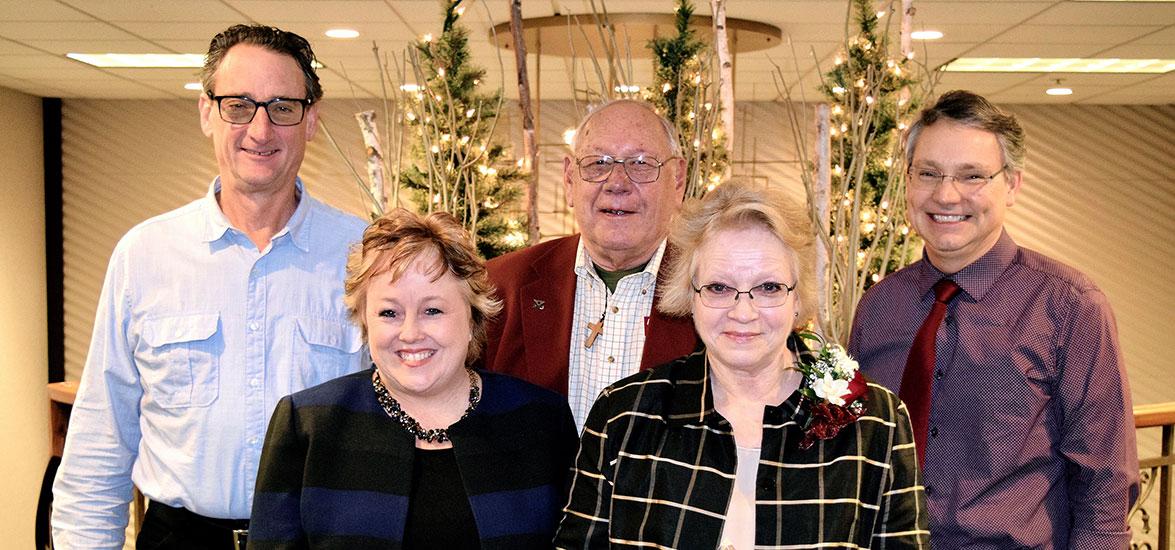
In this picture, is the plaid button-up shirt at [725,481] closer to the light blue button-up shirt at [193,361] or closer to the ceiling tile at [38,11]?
the light blue button-up shirt at [193,361]

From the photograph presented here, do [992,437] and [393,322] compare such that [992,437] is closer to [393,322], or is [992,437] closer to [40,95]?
[393,322]

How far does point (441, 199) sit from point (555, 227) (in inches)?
269

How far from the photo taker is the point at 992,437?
224cm

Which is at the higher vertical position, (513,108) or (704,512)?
(513,108)

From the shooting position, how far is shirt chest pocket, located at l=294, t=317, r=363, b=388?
220 cm

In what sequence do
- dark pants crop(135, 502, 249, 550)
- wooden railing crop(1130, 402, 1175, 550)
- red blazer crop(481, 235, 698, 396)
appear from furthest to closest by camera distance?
wooden railing crop(1130, 402, 1175, 550) < red blazer crop(481, 235, 698, 396) < dark pants crop(135, 502, 249, 550)

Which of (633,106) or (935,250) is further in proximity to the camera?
(633,106)

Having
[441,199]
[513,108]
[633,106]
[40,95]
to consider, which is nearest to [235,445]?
[633,106]

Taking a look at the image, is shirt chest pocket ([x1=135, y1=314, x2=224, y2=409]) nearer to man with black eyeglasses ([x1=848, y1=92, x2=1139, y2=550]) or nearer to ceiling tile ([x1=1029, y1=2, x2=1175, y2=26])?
man with black eyeglasses ([x1=848, y1=92, x2=1139, y2=550])

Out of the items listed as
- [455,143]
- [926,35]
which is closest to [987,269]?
[455,143]

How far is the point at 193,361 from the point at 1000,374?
1744mm

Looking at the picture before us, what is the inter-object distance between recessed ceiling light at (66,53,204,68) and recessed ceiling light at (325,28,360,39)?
1533 mm

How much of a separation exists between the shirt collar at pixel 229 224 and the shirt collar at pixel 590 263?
72cm

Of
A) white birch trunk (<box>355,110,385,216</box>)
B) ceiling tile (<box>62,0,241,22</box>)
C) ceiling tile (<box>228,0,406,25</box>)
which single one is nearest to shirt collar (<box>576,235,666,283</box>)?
white birch trunk (<box>355,110,385,216</box>)
